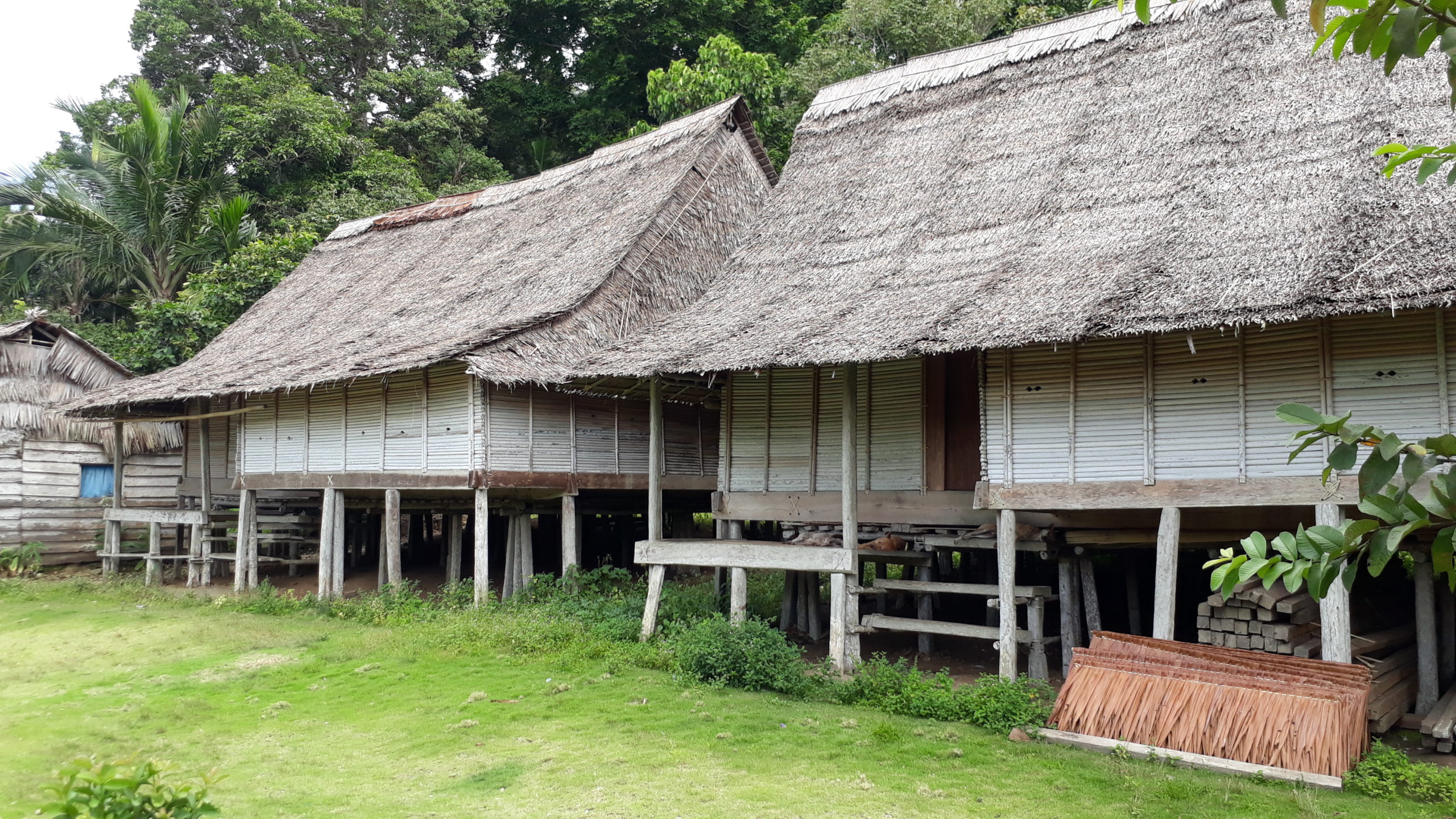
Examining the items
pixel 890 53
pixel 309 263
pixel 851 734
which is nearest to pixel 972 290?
pixel 851 734

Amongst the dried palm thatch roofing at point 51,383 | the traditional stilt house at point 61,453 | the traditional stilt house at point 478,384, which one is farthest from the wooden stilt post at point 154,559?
the dried palm thatch roofing at point 51,383

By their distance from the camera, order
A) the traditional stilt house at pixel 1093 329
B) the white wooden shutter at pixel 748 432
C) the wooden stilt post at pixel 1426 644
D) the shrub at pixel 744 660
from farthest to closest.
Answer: the white wooden shutter at pixel 748 432, the shrub at pixel 744 660, the wooden stilt post at pixel 1426 644, the traditional stilt house at pixel 1093 329

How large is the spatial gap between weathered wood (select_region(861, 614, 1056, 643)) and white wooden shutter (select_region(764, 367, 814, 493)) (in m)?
1.89

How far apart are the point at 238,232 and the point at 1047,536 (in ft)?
77.2

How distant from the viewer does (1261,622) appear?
883 centimetres

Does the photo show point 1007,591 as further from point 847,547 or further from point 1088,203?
point 1088,203

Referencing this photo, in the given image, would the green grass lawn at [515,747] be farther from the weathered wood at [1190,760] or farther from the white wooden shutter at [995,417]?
the white wooden shutter at [995,417]

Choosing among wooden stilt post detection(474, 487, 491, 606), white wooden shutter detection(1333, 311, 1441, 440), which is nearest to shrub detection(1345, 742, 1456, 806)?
white wooden shutter detection(1333, 311, 1441, 440)

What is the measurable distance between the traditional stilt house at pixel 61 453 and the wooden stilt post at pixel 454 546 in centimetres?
744

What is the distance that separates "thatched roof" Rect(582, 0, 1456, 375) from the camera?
875 centimetres

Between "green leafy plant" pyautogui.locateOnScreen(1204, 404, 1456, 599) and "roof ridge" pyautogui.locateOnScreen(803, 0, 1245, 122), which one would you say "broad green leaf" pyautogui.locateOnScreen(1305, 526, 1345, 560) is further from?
"roof ridge" pyautogui.locateOnScreen(803, 0, 1245, 122)

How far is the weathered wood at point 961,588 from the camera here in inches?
406

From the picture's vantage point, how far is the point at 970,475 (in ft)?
38.2

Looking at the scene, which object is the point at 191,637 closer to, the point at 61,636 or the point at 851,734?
the point at 61,636
